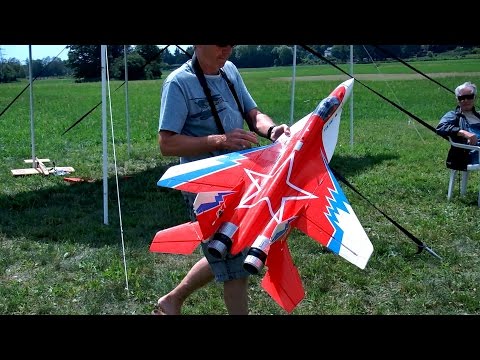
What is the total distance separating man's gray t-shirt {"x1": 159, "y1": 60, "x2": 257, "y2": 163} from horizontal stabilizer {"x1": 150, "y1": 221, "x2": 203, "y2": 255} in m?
0.35

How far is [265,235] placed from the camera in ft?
7.47

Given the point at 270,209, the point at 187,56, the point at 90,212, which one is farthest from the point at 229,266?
the point at 90,212

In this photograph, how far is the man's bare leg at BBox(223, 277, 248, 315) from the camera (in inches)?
106

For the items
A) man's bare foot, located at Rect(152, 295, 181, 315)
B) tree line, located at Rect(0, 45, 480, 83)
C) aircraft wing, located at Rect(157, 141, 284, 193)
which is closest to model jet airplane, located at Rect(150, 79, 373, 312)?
aircraft wing, located at Rect(157, 141, 284, 193)

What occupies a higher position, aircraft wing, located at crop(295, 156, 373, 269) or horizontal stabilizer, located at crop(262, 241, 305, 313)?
aircraft wing, located at crop(295, 156, 373, 269)

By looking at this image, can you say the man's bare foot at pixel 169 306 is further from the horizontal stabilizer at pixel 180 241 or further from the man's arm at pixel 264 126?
the man's arm at pixel 264 126

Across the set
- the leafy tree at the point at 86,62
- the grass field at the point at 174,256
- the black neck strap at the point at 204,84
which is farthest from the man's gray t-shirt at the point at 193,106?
the leafy tree at the point at 86,62

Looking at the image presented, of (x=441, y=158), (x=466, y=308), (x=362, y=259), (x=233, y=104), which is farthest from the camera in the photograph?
(x=441, y=158)

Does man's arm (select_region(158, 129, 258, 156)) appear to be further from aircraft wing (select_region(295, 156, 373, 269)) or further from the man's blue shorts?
the man's blue shorts

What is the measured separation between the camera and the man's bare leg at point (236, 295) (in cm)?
269

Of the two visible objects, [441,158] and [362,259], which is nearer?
[362,259]
